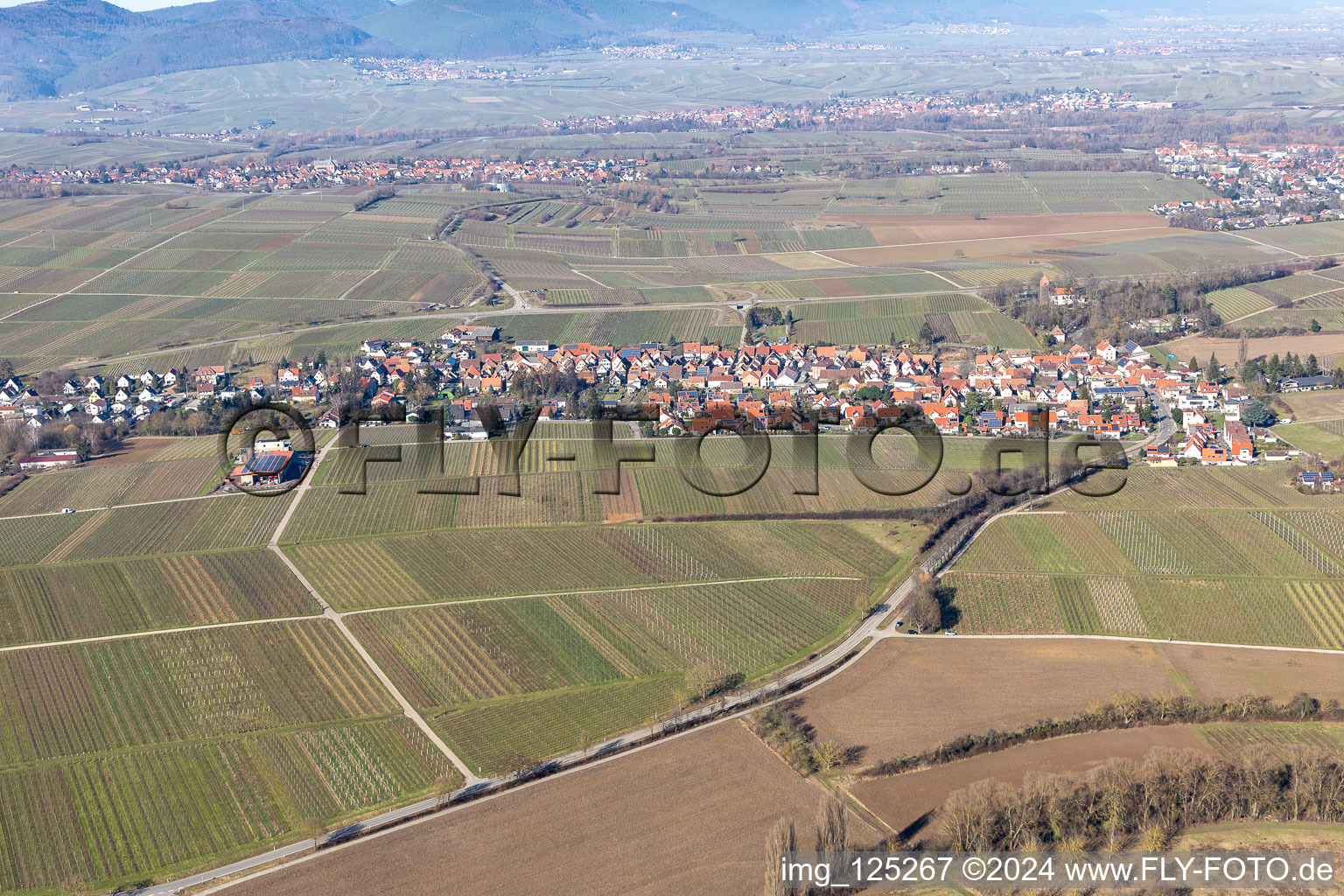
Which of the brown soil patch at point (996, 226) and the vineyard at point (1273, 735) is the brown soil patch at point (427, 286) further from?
the vineyard at point (1273, 735)

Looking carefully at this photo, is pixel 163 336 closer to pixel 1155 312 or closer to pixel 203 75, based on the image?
pixel 1155 312

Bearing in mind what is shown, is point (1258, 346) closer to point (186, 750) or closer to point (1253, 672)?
point (1253, 672)

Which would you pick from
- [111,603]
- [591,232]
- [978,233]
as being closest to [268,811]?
[111,603]

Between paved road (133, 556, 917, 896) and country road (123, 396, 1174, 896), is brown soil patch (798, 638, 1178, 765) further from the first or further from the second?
paved road (133, 556, 917, 896)

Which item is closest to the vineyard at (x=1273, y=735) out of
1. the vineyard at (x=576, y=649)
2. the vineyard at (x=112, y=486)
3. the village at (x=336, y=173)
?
the vineyard at (x=576, y=649)

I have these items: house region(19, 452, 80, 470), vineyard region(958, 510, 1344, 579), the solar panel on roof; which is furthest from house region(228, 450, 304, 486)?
vineyard region(958, 510, 1344, 579)
